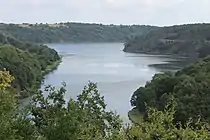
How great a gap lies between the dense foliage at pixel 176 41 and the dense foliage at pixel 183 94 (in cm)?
6435

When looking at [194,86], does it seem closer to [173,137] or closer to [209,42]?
[173,137]

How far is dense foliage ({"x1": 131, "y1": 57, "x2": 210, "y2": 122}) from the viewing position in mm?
28641

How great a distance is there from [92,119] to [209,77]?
83.2 ft

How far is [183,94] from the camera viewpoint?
104 ft

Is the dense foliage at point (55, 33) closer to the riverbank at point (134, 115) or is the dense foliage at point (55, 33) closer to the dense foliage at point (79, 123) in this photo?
the riverbank at point (134, 115)

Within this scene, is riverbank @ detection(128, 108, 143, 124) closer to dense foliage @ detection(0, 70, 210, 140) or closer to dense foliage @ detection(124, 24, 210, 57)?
dense foliage @ detection(0, 70, 210, 140)

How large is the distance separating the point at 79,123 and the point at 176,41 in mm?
112487

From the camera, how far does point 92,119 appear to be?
1049 cm

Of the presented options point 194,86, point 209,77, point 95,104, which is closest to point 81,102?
point 95,104

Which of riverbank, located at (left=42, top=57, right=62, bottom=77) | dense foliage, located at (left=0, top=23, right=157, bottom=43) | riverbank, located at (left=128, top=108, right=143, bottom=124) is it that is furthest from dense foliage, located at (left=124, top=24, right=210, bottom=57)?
riverbank, located at (left=128, top=108, right=143, bottom=124)

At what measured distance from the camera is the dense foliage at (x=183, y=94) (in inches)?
1128

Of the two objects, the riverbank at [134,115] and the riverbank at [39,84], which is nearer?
the riverbank at [134,115]

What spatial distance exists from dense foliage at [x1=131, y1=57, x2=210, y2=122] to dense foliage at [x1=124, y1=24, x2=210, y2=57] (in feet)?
211

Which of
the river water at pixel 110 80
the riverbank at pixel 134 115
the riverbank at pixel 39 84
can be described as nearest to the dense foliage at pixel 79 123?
the riverbank at pixel 134 115
